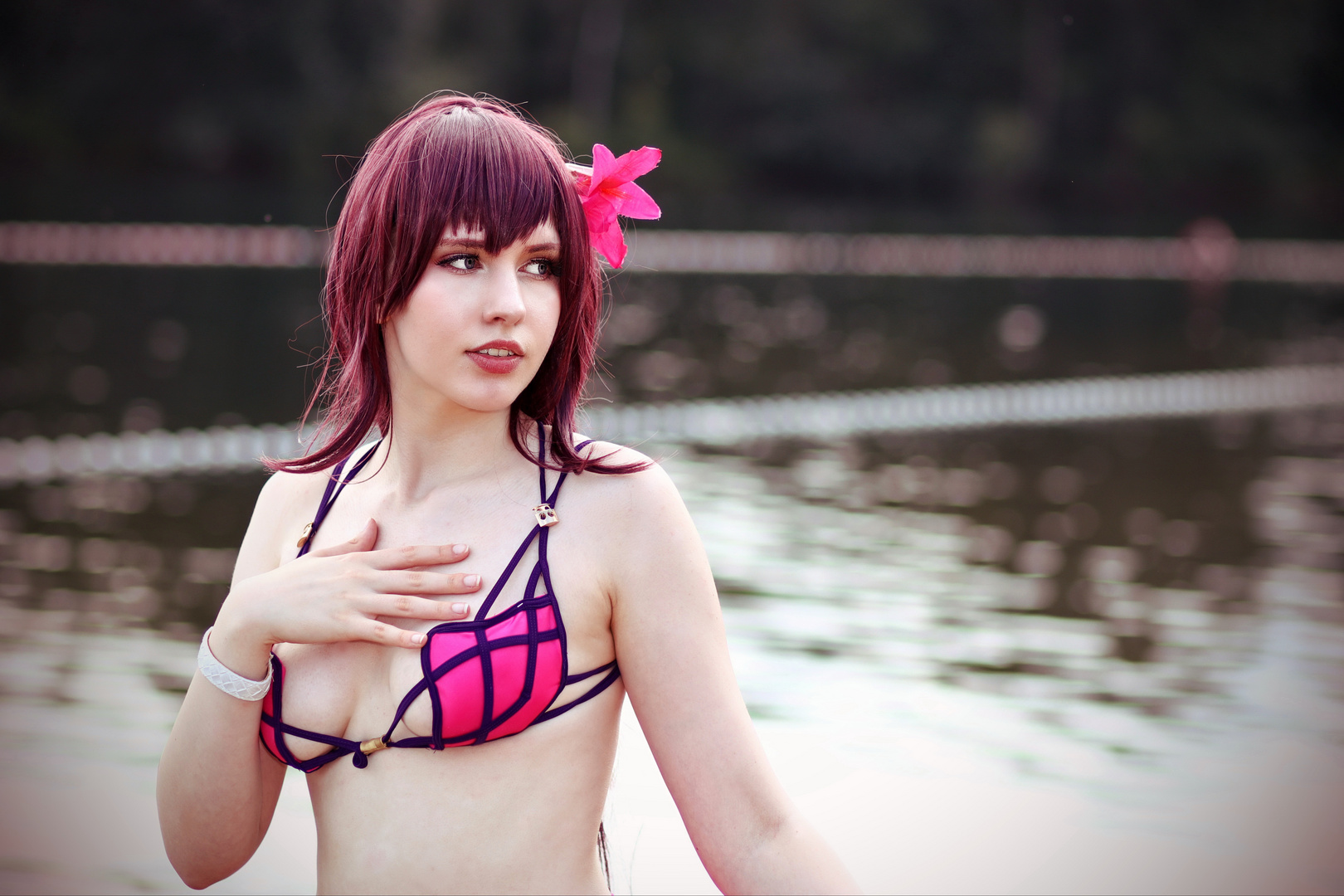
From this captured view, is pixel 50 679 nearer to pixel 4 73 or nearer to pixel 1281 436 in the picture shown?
pixel 1281 436

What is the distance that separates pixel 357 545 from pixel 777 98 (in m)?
38.9

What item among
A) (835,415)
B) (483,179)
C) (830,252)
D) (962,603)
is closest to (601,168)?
(483,179)

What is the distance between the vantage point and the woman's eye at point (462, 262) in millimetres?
1714

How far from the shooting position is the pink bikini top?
166 cm

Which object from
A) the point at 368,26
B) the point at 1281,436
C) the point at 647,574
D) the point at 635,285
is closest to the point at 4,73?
the point at 368,26

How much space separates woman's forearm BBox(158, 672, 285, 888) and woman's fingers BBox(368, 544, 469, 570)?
231 millimetres

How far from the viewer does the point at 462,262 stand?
1.72 metres

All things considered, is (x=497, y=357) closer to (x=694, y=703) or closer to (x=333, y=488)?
(x=333, y=488)

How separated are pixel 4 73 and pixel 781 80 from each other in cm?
1908

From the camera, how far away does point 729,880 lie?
1688 mm

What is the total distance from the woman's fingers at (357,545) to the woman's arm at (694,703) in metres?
0.31

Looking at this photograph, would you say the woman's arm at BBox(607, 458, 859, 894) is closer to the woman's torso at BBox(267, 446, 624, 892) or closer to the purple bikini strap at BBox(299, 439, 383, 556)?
the woman's torso at BBox(267, 446, 624, 892)

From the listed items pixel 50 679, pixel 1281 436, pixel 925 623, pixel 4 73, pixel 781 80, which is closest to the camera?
pixel 50 679

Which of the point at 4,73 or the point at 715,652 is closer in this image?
the point at 715,652
